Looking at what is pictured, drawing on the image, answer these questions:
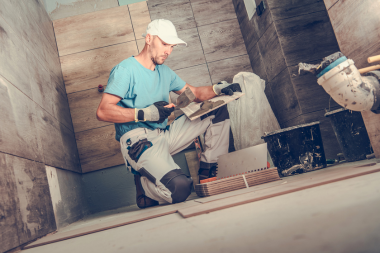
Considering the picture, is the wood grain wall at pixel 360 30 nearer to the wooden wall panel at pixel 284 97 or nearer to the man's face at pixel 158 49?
the wooden wall panel at pixel 284 97

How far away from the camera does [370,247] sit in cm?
36

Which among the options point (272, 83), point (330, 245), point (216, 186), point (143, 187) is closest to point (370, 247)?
point (330, 245)

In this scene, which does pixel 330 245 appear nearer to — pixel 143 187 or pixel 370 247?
pixel 370 247

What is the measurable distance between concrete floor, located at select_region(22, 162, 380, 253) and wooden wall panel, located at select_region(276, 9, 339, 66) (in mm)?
1911

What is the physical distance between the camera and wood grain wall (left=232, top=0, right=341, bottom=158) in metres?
2.37

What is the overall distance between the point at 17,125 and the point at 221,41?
231 cm

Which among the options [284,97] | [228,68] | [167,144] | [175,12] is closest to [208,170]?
[167,144]

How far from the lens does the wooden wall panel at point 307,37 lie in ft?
7.96

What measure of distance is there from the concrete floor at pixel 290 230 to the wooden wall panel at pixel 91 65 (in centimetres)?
241

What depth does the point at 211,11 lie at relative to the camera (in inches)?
126

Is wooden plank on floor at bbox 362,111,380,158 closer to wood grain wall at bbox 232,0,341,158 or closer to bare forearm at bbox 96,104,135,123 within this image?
wood grain wall at bbox 232,0,341,158

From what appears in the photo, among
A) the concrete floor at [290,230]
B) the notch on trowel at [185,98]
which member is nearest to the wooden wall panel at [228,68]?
the notch on trowel at [185,98]

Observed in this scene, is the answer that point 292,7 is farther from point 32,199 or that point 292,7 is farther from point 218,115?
point 32,199

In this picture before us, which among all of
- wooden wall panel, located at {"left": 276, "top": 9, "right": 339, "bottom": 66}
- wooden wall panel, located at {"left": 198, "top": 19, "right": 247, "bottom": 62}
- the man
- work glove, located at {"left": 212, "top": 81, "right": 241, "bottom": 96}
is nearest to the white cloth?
the man
